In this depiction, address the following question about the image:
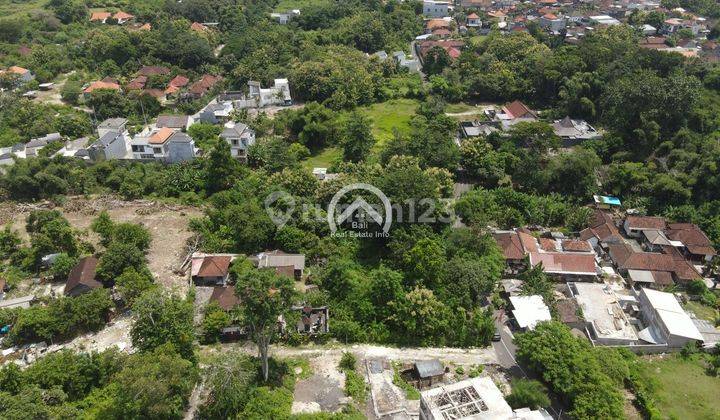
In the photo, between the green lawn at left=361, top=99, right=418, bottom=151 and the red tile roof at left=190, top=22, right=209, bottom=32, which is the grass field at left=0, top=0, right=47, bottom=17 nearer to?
the red tile roof at left=190, top=22, right=209, bottom=32

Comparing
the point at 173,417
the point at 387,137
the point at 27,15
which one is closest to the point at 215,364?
the point at 173,417

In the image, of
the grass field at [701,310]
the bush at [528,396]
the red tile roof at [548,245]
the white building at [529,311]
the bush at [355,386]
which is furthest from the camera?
the red tile roof at [548,245]

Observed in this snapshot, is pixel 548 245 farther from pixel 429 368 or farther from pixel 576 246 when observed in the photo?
pixel 429 368

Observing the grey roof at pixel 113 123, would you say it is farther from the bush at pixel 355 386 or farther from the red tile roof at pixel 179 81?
the bush at pixel 355 386

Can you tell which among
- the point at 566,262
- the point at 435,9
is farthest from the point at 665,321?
the point at 435,9

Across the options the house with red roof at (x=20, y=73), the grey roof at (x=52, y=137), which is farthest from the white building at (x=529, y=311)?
the house with red roof at (x=20, y=73)

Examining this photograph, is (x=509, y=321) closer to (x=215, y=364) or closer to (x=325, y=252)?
(x=325, y=252)
